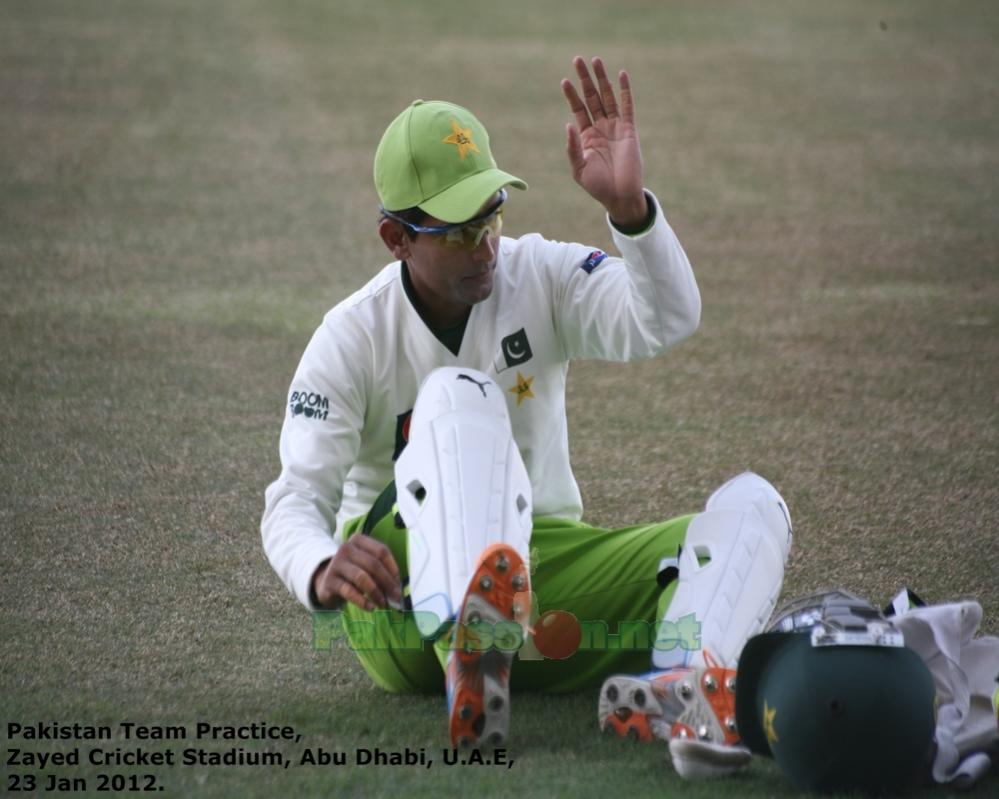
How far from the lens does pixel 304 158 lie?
8641 mm

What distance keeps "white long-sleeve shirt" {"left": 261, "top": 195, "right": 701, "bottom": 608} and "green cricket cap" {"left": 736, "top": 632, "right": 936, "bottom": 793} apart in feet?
2.48

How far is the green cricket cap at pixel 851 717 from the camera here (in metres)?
2.33

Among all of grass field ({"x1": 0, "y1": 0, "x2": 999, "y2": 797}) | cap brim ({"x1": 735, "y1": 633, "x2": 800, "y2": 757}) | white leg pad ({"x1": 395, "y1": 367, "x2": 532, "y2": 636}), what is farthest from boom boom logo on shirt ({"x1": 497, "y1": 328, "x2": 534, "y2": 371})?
cap brim ({"x1": 735, "y1": 633, "x2": 800, "y2": 757})

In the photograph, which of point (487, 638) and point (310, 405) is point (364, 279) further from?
point (487, 638)

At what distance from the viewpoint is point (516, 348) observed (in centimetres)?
308

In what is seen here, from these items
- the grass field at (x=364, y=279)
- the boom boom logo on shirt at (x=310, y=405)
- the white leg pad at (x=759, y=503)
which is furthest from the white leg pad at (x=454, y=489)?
the white leg pad at (x=759, y=503)

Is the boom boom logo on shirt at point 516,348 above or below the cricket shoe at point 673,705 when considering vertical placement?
above

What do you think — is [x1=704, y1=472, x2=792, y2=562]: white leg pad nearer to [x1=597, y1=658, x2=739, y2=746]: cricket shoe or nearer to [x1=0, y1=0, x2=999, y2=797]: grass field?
[x1=597, y1=658, x2=739, y2=746]: cricket shoe

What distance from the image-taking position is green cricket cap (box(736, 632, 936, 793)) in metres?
2.33

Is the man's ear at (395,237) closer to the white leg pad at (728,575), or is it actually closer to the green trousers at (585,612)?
the green trousers at (585,612)

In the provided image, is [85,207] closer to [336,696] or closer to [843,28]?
[336,696]

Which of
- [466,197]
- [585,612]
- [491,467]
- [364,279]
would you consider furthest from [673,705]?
[364,279]

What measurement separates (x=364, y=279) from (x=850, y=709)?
4.52 metres

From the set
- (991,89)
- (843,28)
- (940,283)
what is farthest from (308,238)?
(843,28)
